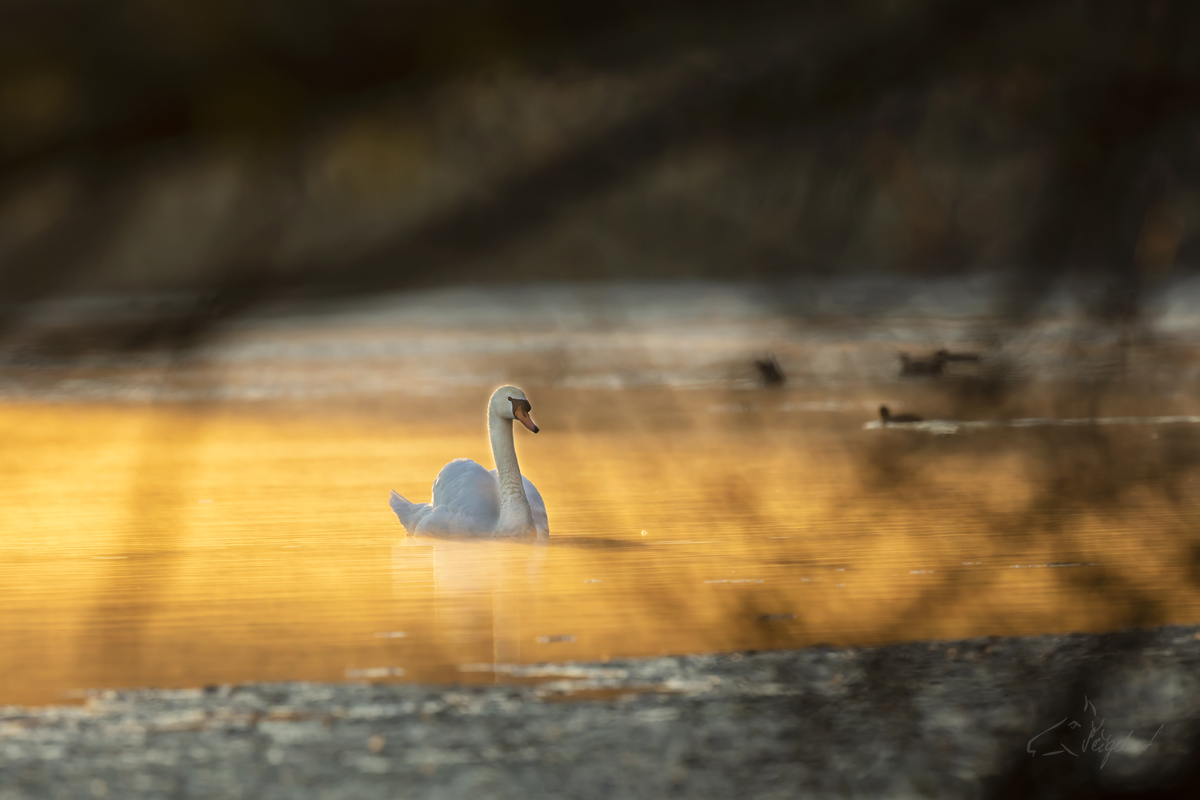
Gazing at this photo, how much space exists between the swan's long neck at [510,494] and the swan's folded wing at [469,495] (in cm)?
9

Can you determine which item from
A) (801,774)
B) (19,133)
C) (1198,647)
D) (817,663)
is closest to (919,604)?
(19,133)

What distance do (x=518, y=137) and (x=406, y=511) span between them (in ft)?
24.0

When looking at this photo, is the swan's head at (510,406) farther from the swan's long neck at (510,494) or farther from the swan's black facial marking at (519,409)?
the swan's long neck at (510,494)

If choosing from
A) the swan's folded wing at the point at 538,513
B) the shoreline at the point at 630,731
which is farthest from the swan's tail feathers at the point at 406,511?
the shoreline at the point at 630,731

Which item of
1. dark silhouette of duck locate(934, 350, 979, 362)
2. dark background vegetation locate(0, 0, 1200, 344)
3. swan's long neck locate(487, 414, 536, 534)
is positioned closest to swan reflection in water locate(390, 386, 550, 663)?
swan's long neck locate(487, 414, 536, 534)

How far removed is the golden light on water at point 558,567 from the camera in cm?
488

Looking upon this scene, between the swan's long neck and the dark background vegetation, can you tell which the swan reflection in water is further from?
the dark background vegetation

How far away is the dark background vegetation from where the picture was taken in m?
0.81

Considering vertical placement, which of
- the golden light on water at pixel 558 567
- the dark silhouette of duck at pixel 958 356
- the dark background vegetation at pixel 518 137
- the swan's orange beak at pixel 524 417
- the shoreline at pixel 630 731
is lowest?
the dark background vegetation at pixel 518 137

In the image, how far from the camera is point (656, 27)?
3.00ft

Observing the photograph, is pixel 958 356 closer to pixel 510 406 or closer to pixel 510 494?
pixel 510 494

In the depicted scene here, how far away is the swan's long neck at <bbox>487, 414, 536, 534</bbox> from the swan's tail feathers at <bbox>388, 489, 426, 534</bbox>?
0.47 meters

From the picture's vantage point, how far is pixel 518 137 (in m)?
0.90

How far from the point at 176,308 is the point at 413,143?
20 centimetres
